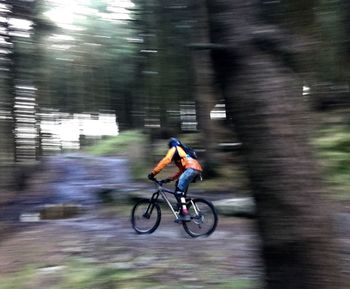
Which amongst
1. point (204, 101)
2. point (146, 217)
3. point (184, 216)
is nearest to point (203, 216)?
point (184, 216)

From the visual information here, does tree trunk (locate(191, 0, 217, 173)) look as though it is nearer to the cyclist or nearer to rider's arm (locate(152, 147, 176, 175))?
the cyclist

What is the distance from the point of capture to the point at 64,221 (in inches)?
551

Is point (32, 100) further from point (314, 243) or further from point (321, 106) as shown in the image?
point (314, 243)

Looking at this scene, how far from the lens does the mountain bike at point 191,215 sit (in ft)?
33.5

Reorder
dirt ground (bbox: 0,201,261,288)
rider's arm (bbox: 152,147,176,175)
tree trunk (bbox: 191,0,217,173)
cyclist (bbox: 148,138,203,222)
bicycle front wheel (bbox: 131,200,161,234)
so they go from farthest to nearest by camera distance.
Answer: tree trunk (bbox: 191,0,217,173), bicycle front wheel (bbox: 131,200,161,234), cyclist (bbox: 148,138,203,222), rider's arm (bbox: 152,147,176,175), dirt ground (bbox: 0,201,261,288)

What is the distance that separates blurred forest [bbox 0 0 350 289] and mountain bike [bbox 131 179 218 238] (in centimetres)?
137

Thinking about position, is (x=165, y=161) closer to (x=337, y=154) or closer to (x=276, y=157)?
(x=276, y=157)

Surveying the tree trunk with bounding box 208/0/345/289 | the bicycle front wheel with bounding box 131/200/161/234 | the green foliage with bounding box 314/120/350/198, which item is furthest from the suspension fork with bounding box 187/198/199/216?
the tree trunk with bounding box 208/0/345/289

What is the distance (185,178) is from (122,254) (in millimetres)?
2012

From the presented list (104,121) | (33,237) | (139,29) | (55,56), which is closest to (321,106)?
(139,29)

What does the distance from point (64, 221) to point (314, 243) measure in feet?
37.0

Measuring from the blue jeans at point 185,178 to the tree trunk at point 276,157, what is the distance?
626 centimetres

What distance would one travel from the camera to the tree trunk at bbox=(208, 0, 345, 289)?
353 centimetres

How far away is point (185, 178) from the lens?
10.0 metres
